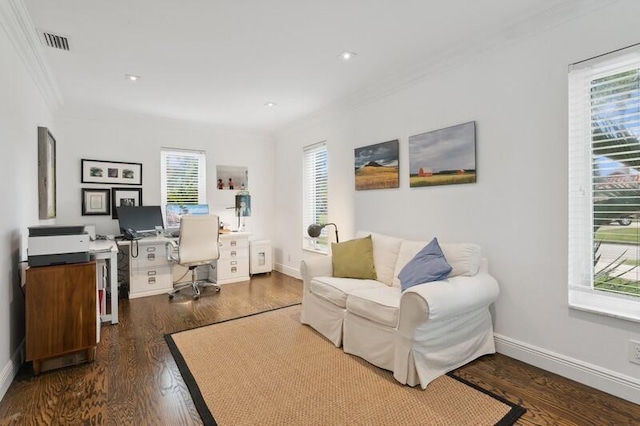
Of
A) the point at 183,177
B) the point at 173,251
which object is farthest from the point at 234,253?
the point at 183,177

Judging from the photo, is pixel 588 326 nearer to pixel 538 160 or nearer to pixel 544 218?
pixel 544 218

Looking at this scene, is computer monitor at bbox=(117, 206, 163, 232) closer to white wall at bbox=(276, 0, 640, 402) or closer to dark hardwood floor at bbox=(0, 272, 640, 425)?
dark hardwood floor at bbox=(0, 272, 640, 425)

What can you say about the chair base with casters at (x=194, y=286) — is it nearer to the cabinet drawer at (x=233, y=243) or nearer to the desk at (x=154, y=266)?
the desk at (x=154, y=266)

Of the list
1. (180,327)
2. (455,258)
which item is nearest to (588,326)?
(455,258)

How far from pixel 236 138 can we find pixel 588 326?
5.03m

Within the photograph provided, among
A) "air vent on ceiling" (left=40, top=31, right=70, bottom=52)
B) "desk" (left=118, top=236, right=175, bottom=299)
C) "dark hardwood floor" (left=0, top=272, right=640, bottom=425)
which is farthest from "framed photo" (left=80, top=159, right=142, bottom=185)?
"dark hardwood floor" (left=0, top=272, right=640, bottom=425)

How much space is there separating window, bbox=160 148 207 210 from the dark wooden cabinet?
2577 mm

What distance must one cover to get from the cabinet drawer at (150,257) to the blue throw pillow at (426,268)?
326 cm

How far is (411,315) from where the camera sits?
1.97 metres

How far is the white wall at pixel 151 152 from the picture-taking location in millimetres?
4211

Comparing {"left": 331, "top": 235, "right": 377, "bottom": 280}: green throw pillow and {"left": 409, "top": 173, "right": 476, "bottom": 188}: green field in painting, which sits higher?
{"left": 409, "top": 173, "right": 476, "bottom": 188}: green field in painting

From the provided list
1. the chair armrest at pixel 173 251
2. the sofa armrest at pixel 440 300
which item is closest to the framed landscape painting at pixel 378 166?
the sofa armrest at pixel 440 300

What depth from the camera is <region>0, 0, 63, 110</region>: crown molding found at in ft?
6.74

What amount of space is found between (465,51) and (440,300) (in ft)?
6.75
